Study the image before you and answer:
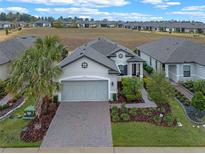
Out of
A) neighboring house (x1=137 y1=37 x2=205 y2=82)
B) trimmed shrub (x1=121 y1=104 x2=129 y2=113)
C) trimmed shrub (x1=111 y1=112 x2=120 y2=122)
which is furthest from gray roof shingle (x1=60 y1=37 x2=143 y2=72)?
trimmed shrub (x1=111 y1=112 x2=120 y2=122)

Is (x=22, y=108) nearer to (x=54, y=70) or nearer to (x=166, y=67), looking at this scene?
(x=54, y=70)

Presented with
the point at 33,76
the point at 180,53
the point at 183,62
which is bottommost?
the point at 183,62

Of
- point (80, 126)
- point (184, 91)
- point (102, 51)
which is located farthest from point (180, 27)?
point (80, 126)

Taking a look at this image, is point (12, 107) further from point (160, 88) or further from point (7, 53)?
point (7, 53)

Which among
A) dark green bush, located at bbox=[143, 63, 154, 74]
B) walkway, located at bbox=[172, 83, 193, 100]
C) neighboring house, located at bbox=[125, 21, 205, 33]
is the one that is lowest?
walkway, located at bbox=[172, 83, 193, 100]

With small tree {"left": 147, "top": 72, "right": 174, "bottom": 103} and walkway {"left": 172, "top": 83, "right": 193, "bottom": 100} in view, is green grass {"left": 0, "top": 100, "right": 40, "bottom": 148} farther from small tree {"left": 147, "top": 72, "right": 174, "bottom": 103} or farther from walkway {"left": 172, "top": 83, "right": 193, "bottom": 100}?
walkway {"left": 172, "top": 83, "right": 193, "bottom": 100}

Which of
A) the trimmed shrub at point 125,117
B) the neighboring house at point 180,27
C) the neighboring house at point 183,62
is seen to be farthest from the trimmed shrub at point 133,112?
the neighboring house at point 180,27

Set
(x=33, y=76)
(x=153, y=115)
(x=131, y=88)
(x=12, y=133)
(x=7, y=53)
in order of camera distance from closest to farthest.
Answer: (x=12, y=133) < (x=33, y=76) < (x=153, y=115) < (x=131, y=88) < (x=7, y=53)
